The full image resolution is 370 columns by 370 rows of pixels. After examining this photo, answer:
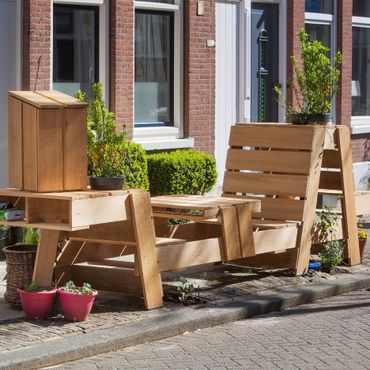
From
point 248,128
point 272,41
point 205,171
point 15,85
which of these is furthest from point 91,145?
point 272,41

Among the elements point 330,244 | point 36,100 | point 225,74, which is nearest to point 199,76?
point 225,74

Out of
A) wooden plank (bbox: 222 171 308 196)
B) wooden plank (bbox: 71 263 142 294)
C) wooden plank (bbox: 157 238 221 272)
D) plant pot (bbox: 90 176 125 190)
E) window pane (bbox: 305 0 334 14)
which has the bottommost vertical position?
wooden plank (bbox: 71 263 142 294)

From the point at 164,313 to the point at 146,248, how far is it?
0.53 m

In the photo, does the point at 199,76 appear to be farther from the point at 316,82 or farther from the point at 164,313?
the point at 164,313

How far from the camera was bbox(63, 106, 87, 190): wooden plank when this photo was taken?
354 inches

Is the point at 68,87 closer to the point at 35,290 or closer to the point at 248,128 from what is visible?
the point at 248,128

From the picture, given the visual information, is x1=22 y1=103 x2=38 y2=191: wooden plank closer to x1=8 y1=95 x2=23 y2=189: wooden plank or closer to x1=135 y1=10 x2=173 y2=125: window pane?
x1=8 y1=95 x2=23 y2=189: wooden plank

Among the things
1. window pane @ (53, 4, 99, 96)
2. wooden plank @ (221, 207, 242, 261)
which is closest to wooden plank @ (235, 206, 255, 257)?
wooden plank @ (221, 207, 242, 261)

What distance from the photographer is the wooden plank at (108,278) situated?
9.56 metres

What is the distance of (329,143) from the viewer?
11.4 meters

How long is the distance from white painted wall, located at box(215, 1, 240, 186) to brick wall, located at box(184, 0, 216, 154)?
0.92ft

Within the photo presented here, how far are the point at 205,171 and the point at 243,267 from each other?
2837 millimetres

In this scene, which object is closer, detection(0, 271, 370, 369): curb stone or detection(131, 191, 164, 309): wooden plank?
detection(0, 271, 370, 369): curb stone

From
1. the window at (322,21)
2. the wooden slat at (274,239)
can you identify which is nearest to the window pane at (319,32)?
the window at (322,21)
